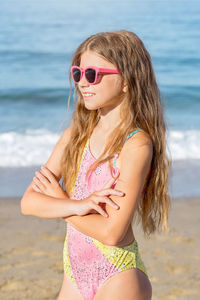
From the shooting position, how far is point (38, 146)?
920 centimetres

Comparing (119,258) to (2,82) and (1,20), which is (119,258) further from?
(1,20)

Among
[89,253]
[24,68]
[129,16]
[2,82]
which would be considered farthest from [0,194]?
[129,16]

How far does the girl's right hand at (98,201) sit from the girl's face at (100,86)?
0.35m

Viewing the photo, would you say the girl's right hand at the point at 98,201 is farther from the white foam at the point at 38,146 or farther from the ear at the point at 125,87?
the white foam at the point at 38,146

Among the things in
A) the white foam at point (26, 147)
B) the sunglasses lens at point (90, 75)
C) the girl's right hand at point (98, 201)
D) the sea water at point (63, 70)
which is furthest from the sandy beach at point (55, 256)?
the sunglasses lens at point (90, 75)

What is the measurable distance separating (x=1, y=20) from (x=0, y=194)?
61.5ft

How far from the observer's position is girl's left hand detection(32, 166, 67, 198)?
244cm

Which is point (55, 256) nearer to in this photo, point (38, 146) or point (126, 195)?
point (126, 195)

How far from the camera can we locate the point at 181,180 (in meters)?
7.41

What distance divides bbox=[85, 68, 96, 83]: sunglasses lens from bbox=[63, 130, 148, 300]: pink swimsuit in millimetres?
291

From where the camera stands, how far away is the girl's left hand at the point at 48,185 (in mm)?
2443

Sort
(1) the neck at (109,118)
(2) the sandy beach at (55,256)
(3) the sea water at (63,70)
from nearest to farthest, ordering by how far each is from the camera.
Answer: (1) the neck at (109,118) → (2) the sandy beach at (55,256) → (3) the sea water at (63,70)

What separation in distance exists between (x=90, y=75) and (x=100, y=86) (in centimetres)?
7

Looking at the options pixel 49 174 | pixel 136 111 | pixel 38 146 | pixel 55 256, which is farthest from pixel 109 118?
pixel 38 146
